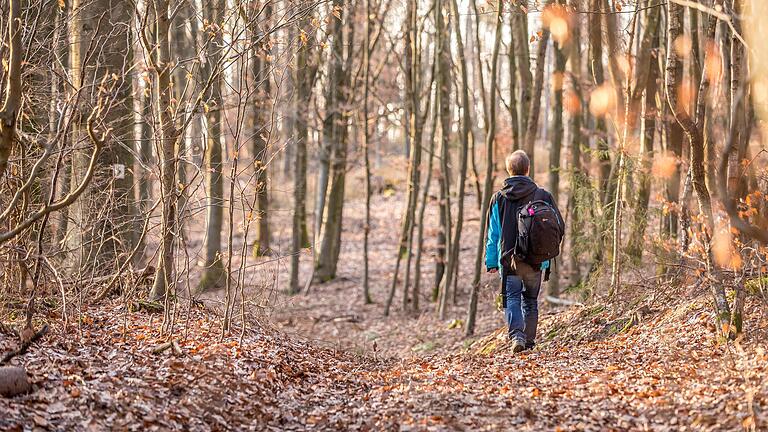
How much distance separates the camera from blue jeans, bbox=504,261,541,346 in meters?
8.78

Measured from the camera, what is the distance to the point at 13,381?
5.62 meters

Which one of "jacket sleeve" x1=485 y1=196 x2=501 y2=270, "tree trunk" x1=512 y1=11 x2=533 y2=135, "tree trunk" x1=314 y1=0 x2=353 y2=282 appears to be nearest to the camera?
"jacket sleeve" x1=485 y1=196 x2=501 y2=270

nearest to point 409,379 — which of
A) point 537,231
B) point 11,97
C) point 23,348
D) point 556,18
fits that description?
point 537,231

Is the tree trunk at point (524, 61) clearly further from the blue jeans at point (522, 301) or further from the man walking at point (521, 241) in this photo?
the blue jeans at point (522, 301)

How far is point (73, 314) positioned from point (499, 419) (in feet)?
15.8

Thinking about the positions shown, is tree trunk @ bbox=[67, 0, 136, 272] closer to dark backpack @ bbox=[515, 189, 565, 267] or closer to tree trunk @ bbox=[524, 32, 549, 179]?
dark backpack @ bbox=[515, 189, 565, 267]

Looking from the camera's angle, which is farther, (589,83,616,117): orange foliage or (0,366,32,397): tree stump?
(589,83,616,117): orange foliage

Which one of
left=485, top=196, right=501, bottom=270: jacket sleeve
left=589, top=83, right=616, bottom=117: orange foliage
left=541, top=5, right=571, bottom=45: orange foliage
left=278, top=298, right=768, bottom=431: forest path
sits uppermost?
left=541, top=5, right=571, bottom=45: orange foliage

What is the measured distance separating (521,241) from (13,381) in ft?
17.0

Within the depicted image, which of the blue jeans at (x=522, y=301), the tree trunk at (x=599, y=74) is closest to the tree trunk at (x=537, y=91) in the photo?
the tree trunk at (x=599, y=74)

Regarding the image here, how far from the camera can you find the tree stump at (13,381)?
5.55 m

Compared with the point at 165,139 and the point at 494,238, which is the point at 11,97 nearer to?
the point at 165,139

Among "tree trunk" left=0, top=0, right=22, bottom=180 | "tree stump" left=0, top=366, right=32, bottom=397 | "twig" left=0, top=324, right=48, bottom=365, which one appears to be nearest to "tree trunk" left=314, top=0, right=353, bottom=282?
"tree trunk" left=0, top=0, right=22, bottom=180

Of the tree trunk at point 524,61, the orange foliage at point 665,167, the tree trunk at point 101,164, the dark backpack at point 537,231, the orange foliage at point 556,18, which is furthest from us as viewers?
the tree trunk at point 524,61
